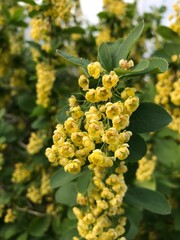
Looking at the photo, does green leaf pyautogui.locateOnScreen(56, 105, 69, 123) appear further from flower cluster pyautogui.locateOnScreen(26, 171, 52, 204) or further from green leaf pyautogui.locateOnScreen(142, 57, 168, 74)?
flower cluster pyautogui.locateOnScreen(26, 171, 52, 204)

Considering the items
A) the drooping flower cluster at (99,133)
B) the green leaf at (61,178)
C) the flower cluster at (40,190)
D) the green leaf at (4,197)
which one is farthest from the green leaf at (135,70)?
the green leaf at (4,197)

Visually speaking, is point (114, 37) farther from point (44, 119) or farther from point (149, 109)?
point (149, 109)

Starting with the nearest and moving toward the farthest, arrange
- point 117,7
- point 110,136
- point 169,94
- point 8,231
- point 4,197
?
point 110,136
point 169,94
point 4,197
point 8,231
point 117,7

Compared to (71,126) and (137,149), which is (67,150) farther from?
(137,149)

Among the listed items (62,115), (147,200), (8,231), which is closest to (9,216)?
(8,231)

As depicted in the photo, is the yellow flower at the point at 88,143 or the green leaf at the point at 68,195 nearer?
the yellow flower at the point at 88,143

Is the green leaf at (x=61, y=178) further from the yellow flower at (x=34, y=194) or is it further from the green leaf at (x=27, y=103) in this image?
the green leaf at (x=27, y=103)

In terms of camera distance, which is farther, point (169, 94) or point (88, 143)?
point (169, 94)
